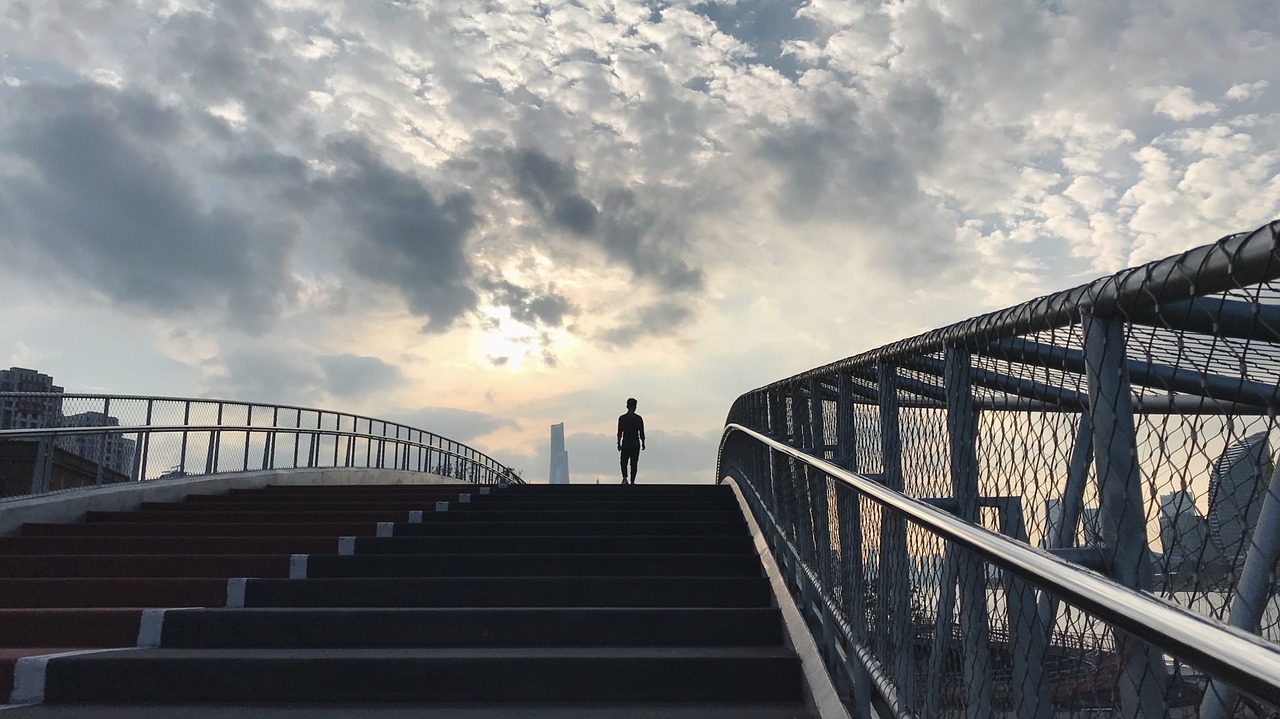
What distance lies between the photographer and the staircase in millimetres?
3658

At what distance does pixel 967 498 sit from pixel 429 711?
7.67ft

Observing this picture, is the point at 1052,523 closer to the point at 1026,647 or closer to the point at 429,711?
the point at 1026,647

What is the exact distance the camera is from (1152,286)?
56.2 inches

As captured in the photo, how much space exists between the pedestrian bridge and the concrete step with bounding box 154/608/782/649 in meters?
0.01

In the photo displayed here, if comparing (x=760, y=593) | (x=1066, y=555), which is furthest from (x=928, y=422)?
(x=760, y=593)

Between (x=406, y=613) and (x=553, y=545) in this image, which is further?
(x=553, y=545)

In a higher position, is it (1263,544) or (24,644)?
(1263,544)

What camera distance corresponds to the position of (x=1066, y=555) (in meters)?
1.64

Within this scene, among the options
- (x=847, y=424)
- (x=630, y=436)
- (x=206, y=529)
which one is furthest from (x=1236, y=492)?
(x=630, y=436)

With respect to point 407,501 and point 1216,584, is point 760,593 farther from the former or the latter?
point 407,501

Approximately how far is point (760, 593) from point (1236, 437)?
3583 millimetres

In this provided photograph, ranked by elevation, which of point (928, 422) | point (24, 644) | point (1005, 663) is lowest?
point (24, 644)

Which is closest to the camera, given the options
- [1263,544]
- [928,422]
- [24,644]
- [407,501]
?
Result: [1263,544]

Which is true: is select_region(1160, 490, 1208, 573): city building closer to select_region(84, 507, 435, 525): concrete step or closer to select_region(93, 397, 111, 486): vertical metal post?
select_region(84, 507, 435, 525): concrete step
